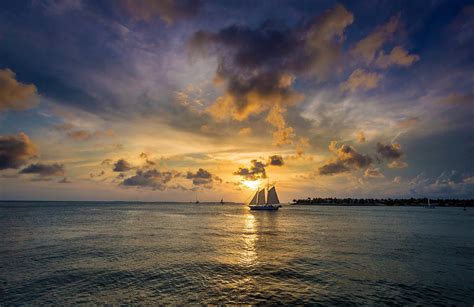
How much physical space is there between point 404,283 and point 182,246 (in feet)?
124

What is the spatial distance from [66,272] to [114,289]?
35.2 ft

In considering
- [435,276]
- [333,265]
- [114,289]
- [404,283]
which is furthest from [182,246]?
[435,276]

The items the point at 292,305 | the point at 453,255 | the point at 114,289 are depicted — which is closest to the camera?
the point at 292,305

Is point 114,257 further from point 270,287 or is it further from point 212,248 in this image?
point 270,287

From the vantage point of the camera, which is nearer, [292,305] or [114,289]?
[292,305]

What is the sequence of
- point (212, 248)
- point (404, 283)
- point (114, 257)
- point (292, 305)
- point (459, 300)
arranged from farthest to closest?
point (212, 248) → point (114, 257) → point (404, 283) → point (459, 300) → point (292, 305)

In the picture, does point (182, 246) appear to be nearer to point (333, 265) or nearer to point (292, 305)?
point (333, 265)

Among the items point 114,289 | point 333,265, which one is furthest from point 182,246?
point 333,265

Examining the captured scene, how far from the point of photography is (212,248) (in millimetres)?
51000

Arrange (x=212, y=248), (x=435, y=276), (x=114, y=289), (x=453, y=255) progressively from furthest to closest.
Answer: (x=212, y=248) < (x=453, y=255) < (x=435, y=276) < (x=114, y=289)

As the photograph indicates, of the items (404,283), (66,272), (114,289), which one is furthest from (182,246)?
(404,283)

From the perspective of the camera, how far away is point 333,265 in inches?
1481

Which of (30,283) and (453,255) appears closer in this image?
(30,283)

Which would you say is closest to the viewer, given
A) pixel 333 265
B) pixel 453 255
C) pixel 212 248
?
pixel 333 265
